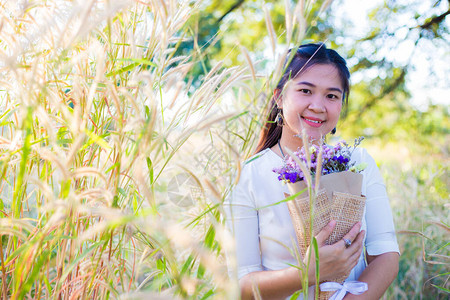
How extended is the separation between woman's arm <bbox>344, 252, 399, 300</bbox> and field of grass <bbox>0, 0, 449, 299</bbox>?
373mm

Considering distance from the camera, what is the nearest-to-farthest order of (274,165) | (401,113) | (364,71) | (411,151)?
1. (274,165)
2. (411,151)
3. (364,71)
4. (401,113)

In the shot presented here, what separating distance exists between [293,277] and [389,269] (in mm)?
421

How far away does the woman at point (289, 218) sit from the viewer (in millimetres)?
1265

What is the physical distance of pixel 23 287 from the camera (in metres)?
0.70

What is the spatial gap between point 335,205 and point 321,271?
204mm

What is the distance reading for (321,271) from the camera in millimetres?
1181

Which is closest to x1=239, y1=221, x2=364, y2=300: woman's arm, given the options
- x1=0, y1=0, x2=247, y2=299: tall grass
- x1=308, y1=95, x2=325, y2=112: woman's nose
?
x1=0, y1=0, x2=247, y2=299: tall grass

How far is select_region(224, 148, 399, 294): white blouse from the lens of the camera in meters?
1.38

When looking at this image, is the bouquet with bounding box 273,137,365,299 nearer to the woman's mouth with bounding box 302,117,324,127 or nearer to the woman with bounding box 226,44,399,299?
the woman with bounding box 226,44,399,299

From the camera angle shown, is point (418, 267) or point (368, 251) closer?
point (368, 251)

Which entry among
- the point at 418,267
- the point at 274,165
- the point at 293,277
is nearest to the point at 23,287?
the point at 293,277

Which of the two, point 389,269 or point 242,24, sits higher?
point 242,24

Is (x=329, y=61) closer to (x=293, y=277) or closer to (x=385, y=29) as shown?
(x=293, y=277)

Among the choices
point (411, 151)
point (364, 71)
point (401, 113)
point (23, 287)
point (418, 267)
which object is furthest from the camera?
point (401, 113)
